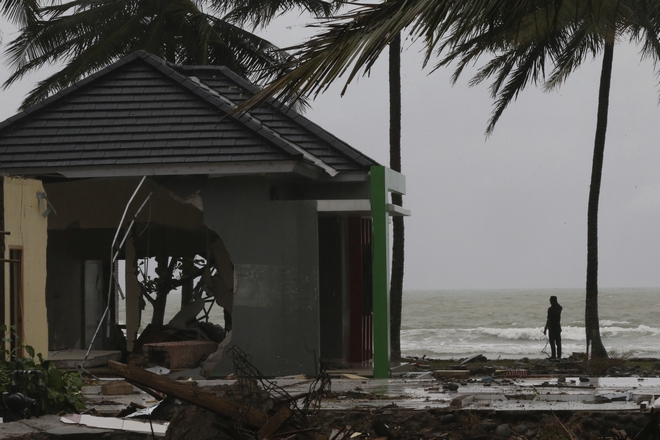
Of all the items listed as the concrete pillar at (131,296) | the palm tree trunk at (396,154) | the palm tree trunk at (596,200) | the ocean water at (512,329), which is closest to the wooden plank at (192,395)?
the concrete pillar at (131,296)

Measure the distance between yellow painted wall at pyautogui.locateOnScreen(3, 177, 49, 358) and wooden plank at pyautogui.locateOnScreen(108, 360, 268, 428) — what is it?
23.7 ft

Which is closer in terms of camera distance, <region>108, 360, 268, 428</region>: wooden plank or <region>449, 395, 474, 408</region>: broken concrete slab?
<region>108, 360, 268, 428</region>: wooden plank

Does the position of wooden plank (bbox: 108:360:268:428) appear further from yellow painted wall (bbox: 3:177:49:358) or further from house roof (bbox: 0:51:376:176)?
house roof (bbox: 0:51:376:176)

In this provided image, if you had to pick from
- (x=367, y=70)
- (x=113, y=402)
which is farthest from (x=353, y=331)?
(x=367, y=70)

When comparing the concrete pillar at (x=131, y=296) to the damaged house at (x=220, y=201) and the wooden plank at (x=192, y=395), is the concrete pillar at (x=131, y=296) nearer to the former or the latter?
the damaged house at (x=220, y=201)

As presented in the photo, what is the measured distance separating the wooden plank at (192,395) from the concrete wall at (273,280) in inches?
337

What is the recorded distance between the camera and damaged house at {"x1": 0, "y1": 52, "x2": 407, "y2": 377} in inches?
624

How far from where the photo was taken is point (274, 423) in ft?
23.5

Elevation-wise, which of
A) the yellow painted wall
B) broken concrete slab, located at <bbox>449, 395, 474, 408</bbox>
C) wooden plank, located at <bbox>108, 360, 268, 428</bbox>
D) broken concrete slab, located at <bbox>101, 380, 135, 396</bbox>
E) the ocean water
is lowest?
the ocean water

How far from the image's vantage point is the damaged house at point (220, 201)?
15844mm

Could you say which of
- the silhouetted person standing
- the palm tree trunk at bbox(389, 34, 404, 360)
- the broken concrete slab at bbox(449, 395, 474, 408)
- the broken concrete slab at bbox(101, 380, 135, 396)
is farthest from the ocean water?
the broken concrete slab at bbox(449, 395, 474, 408)

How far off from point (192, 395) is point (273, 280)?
29.0 ft

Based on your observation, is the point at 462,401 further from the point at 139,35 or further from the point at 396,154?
the point at 139,35

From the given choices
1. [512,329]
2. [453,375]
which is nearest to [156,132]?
[453,375]
